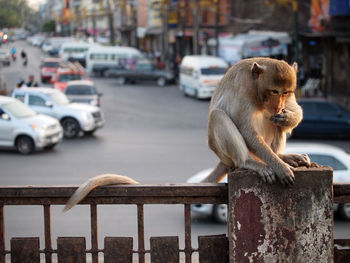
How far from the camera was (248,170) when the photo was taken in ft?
13.7

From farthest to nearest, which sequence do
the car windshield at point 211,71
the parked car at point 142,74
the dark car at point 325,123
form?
the parked car at point 142,74
the car windshield at point 211,71
the dark car at point 325,123

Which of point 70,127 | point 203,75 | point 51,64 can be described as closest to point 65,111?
point 70,127

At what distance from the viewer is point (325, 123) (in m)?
21.5

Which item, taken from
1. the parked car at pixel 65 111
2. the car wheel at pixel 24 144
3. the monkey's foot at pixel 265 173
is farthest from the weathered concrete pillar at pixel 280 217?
the parked car at pixel 65 111

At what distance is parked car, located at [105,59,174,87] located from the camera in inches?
1618

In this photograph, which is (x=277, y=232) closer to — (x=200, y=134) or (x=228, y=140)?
(x=228, y=140)

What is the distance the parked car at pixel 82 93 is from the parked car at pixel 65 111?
12.1ft

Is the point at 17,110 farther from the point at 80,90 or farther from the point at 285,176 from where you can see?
the point at 285,176

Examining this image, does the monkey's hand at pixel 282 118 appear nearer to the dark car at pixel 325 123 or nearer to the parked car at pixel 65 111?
the dark car at pixel 325 123

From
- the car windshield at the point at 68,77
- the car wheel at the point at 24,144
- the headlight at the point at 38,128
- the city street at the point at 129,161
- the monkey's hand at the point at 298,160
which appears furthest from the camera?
the car windshield at the point at 68,77

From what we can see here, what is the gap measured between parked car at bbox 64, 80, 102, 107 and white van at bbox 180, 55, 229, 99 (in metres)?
6.90

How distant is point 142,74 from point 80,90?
47.5ft

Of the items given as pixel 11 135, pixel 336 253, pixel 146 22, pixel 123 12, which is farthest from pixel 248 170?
pixel 123 12

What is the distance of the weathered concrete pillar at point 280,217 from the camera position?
4.09 m
